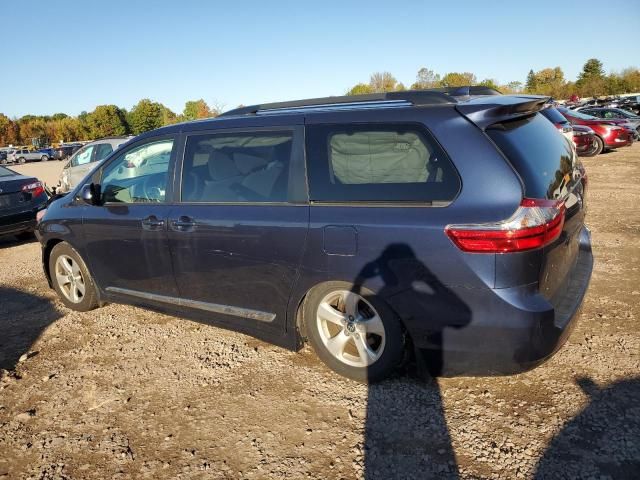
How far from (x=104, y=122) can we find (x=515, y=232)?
10104 centimetres

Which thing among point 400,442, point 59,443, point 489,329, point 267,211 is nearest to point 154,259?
point 267,211

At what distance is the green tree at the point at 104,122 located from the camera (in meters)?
91.1

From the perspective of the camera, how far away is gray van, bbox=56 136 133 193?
11523 mm

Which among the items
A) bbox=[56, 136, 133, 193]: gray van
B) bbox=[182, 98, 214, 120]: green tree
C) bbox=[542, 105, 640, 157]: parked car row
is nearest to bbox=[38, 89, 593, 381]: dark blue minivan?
bbox=[56, 136, 133, 193]: gray van

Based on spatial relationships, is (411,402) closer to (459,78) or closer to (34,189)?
(34,189)

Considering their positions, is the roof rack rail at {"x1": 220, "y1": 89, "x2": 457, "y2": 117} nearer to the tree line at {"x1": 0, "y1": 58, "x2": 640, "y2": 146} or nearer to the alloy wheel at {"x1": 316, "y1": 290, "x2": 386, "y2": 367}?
the alloy wheel at {"x1": 316, "y1": 290, "x2": 386, "y2": 367}

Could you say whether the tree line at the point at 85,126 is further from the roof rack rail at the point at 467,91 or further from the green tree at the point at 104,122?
the roof rack rail at the point at 467,91

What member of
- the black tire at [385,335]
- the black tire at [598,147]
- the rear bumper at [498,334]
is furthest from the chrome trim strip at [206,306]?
the black tire at [598,147]

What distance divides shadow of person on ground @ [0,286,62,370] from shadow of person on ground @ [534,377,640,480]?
12.6 feet

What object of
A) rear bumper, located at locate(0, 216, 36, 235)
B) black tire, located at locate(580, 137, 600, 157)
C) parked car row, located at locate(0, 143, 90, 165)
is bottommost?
black tire, located at locate(580, 137, 600, 157)

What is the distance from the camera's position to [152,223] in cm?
378

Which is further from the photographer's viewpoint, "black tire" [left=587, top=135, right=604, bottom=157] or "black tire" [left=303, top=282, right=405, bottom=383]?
"black tire" [left=587, top=135, right=604, bottom=157]

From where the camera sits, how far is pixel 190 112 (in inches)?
3206

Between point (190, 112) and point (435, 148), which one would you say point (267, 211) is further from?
point (190, 112)
